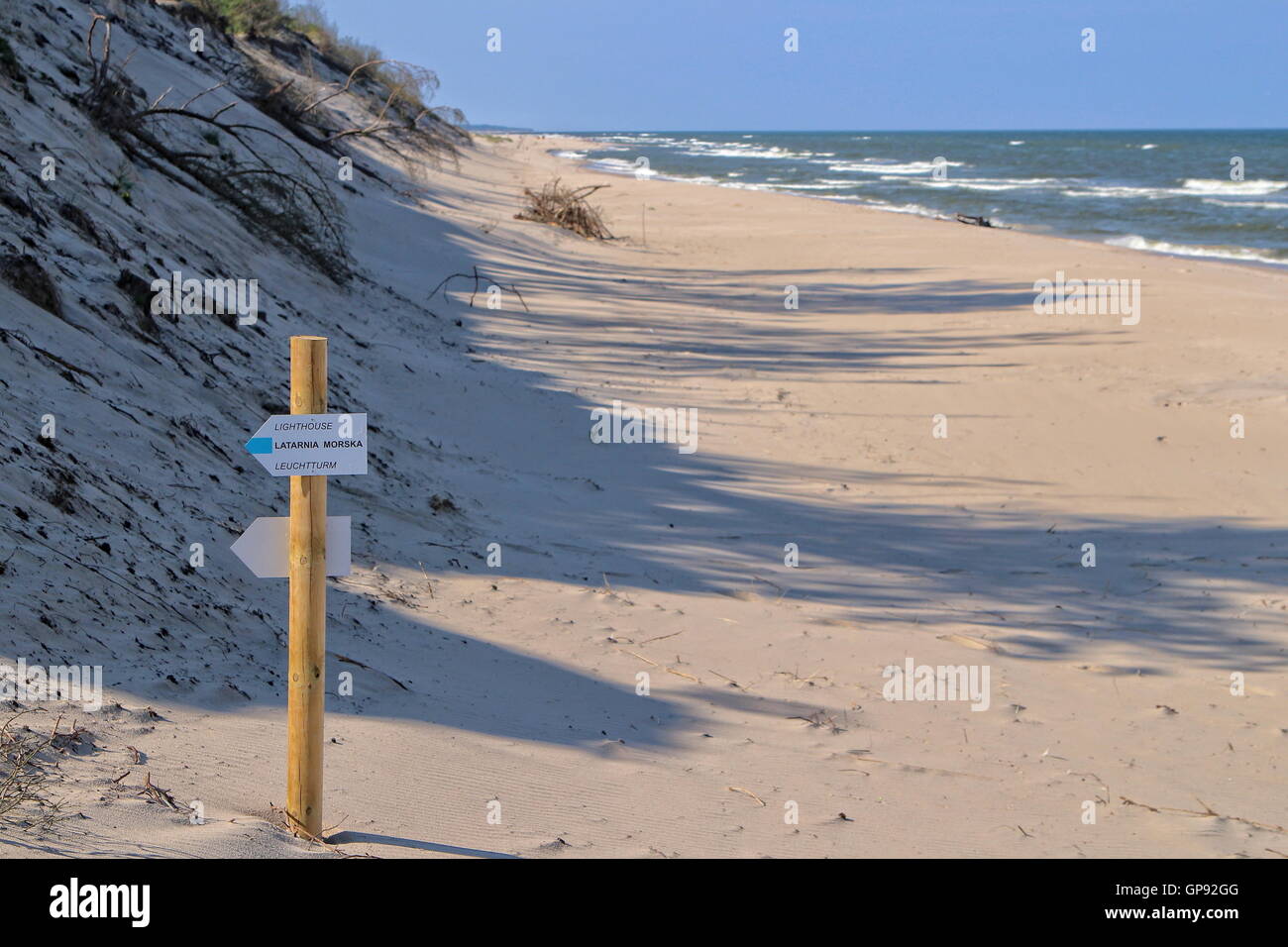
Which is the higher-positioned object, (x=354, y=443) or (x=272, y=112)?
(x=272, y=112)

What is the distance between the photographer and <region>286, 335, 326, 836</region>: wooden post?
302cm

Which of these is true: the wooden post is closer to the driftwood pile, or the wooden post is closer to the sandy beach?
the sandy beach

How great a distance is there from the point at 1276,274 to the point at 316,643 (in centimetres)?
2135

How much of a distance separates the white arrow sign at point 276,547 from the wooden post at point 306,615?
0.02 m

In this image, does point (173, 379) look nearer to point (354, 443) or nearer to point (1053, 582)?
point (354, 443)

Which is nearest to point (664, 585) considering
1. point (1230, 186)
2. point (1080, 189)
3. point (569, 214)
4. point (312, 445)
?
point (312, 445)

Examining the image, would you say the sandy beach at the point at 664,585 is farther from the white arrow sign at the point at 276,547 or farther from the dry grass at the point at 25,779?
the white arrow sign at the point at 276,547

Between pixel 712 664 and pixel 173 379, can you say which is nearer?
pixel 712 664

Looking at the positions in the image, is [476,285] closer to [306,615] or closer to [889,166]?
[306,615]

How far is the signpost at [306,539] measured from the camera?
2943 millimetres

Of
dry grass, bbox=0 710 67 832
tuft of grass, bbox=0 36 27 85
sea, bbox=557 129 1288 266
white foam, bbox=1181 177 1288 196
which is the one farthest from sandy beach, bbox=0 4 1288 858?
white foam, bbox=1181 177 1288 196
